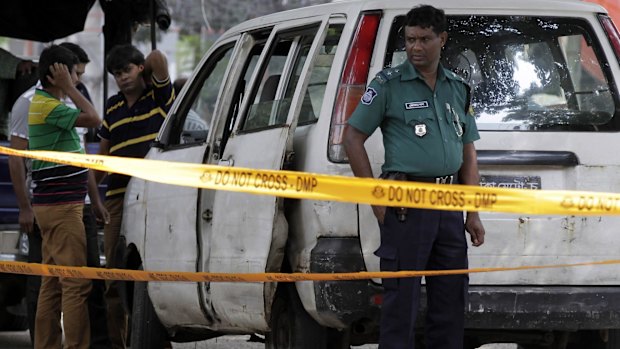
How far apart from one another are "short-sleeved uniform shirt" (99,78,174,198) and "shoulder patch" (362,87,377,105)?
3.13m

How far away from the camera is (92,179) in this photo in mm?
9172

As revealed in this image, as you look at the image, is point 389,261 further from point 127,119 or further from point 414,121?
point 127,119

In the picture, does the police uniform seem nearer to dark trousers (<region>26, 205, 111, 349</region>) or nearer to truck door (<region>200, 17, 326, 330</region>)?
truck door (<region>200, 17, 326, 330</region>)

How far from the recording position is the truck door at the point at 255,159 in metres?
6.77

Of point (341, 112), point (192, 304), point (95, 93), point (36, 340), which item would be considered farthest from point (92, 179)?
point (95, 93)

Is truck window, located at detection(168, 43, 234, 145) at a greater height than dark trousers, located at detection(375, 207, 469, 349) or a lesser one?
greater

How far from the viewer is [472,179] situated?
6441 mm

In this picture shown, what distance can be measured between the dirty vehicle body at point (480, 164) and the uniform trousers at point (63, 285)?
4.32ft

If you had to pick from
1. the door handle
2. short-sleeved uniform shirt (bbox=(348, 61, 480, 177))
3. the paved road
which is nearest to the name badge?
short-sleeved uniform shirt (bbox=(348, 61, 480, 177))

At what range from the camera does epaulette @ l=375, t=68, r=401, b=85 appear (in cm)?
638

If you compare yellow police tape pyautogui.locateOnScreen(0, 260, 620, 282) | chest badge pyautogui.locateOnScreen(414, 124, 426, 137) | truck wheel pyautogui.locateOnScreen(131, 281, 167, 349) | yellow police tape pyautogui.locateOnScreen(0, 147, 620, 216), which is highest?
chest badge pyautogui.locateOnScreen(414, 124, 426, 137)

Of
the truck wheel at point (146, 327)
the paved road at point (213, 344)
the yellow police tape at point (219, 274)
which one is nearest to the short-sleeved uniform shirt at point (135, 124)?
the truck wheel at point (146, 327)

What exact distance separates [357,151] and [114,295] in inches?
133

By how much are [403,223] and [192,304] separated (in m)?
1.81
